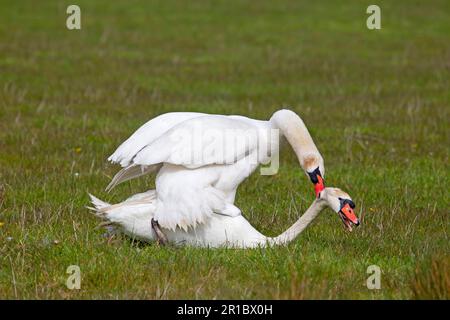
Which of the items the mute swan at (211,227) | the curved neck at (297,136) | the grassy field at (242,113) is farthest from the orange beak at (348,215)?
the curved neck at (297,136)

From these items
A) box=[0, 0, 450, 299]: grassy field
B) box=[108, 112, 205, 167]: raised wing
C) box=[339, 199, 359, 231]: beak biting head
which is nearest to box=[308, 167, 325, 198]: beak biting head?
box=[339, 199, 359, 231]: beak biting head

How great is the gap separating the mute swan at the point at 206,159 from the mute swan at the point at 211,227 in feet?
0.25

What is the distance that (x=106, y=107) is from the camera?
1360cm

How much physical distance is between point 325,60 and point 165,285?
12.5 m

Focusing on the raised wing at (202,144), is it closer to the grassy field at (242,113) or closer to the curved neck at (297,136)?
the curved neck at (297,136)

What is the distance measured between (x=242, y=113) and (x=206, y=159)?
6.12 m

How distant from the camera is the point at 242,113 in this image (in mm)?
13461

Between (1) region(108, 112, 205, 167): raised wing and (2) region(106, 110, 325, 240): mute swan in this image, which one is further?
(1) region(108, 112, 205, 167): raised wing

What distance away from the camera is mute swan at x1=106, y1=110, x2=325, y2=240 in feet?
24.0

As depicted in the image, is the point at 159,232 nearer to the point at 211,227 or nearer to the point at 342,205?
the point at 211,227

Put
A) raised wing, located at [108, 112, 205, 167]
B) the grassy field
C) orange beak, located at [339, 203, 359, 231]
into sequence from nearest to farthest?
the grassy field, orange beak, located at [339, 203, 359, 231], raised wing, located at [108, 112, 205, 167]

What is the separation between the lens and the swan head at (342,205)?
7.08 m

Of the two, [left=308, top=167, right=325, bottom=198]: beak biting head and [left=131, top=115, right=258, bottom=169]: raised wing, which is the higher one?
[left=131, top=115, right=258, bottom=169]: raised wing

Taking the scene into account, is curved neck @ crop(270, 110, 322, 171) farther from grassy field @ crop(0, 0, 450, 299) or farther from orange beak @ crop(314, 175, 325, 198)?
grassy field @ crop(0, 0, 450, 299)
